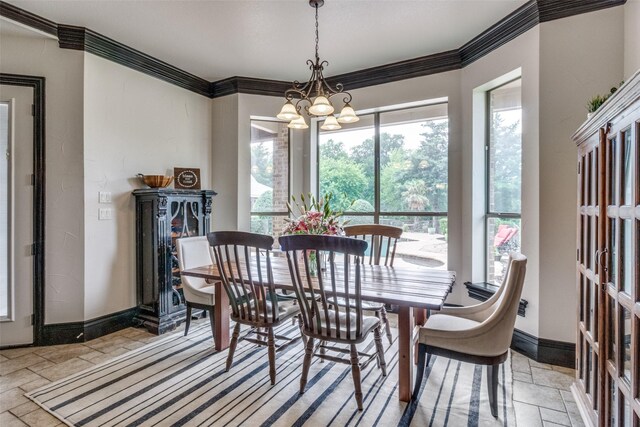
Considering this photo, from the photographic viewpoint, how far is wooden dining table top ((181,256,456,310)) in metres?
1.97

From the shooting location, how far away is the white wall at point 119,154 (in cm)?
313

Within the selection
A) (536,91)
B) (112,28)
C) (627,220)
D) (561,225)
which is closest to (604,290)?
(627,220)

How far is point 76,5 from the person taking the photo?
2668 mm

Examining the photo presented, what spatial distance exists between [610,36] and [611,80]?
32cm

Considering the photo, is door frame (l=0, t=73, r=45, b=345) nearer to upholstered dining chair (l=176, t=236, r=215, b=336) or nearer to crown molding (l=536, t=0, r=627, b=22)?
upholstered dining chair (l=176, t=236, r=215, b=336)

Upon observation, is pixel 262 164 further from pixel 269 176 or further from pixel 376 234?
pixel 376 234

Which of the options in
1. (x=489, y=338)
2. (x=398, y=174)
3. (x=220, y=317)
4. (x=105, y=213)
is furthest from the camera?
(x=398, y=174)

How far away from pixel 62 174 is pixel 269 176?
7.13 ft

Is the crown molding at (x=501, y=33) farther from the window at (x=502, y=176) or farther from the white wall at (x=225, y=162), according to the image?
the white wall at (x=225, y=162)

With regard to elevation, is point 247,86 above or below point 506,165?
above

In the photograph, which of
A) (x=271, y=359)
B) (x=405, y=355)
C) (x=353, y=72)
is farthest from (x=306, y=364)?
(x=353, y=72)

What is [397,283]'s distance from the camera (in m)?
2.34

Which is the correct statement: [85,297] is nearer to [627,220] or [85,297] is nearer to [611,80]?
[627,220]

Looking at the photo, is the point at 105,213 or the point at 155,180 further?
the point at 155,180
